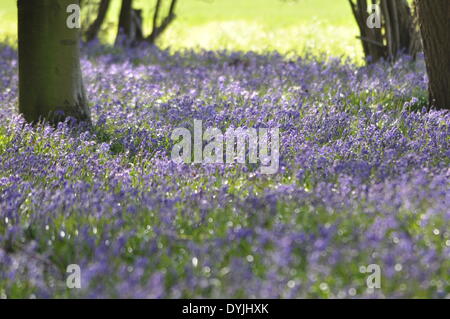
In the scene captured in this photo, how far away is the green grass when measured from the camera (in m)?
14.6

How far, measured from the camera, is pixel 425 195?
4574 mm

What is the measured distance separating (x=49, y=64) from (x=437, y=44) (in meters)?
3.63

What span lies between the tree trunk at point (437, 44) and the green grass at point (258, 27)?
155 inches

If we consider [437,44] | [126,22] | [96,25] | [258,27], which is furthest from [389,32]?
[258,27]

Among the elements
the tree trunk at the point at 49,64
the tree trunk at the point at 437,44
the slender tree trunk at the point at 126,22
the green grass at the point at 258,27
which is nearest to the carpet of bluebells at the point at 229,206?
the tree trunk at the point at 49,64

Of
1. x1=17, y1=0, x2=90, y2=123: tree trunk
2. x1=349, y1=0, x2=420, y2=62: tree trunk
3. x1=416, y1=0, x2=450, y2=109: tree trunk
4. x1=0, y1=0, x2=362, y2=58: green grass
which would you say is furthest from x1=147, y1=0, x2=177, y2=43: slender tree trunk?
x1=416, y1=0, x2=450, y2=109: tree trunk

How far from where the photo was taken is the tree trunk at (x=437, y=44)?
7415mm

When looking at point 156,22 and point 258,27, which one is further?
point 258,27

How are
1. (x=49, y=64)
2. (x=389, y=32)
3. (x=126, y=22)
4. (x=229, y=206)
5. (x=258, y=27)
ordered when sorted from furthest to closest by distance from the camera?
(x=258, y=27) < (x=126, y=22) < (x=389, y=32) < (x=49, y=64) < (x=229, y=206)

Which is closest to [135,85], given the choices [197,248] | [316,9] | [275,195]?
[275,195]

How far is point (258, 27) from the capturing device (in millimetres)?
18156

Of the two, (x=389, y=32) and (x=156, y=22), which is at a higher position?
(x=156, y=22)

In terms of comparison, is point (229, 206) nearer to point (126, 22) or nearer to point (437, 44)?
point (437, 44)

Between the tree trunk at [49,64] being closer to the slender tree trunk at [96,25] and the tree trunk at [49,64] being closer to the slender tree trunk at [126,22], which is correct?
the slender tree trunk at [126,22]
